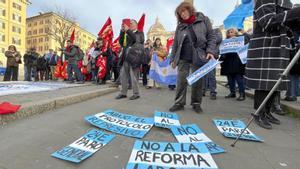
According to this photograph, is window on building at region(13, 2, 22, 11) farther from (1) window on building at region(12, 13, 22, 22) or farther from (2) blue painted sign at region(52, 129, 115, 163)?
(2) blue painted sign at region(52, 129, 115, 163)

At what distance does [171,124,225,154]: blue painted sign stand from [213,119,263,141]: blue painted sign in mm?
337

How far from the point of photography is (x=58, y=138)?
264cm

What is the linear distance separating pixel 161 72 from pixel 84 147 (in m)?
6.91

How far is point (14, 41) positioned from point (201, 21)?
69.5 metres

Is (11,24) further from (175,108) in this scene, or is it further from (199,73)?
(199,73)

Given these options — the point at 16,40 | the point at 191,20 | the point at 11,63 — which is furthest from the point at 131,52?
the point at 16,40

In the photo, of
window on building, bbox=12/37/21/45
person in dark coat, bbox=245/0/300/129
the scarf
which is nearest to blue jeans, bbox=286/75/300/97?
person in dark coat, bbox=245/0/300/129

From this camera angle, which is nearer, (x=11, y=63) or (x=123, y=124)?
(x=123, y=124)

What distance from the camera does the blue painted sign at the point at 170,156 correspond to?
2.01 m

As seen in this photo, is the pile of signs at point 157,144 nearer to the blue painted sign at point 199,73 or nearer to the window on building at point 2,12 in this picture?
the blue painted sign at point 199,73

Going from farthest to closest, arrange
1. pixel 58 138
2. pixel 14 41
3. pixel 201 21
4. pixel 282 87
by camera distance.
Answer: pixel 14 41
pixel 201 21
pixel 282 87
pixel 58 138

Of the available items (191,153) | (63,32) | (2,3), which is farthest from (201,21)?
(2,3)

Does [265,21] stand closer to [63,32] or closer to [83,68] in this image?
[83,68]

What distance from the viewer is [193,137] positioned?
2.71m
